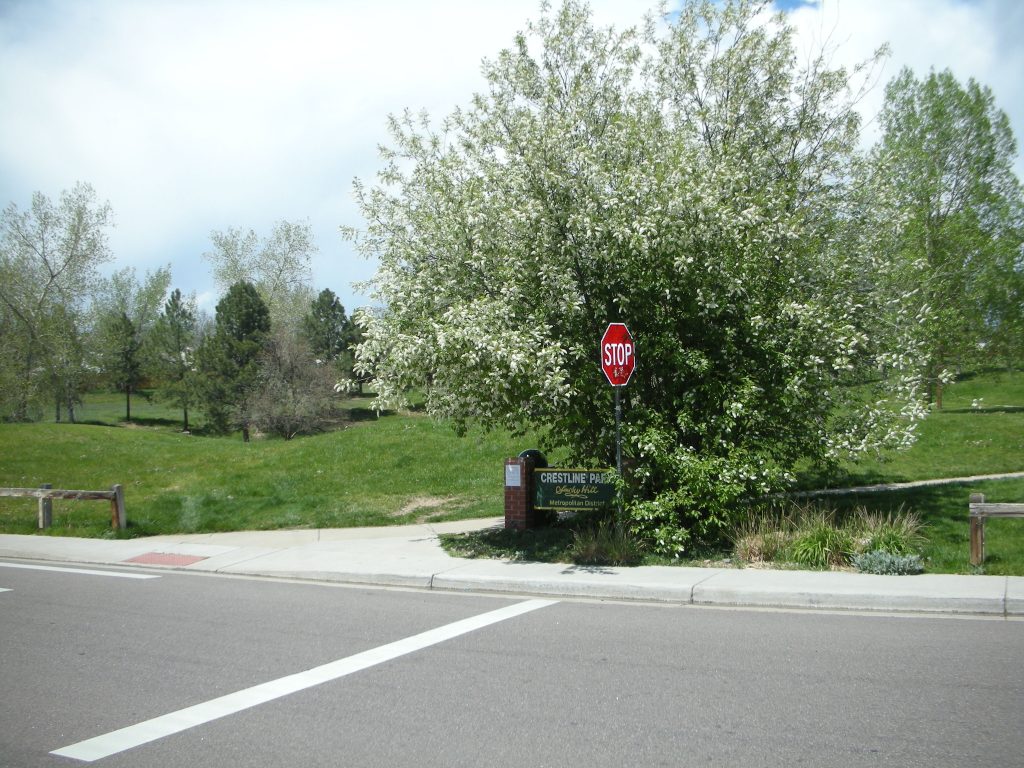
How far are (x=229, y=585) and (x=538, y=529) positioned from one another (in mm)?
4533

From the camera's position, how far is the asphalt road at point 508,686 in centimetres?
482

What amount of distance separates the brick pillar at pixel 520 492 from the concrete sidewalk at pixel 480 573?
1310 millimetres

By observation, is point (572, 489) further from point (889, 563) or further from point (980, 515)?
point (980, 515)

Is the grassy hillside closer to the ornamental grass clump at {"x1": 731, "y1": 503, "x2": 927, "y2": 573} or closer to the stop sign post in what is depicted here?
the stop sign post

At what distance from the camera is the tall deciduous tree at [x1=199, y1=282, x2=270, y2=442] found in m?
45.7

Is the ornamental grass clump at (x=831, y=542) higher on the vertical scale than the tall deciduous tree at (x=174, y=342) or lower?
lower

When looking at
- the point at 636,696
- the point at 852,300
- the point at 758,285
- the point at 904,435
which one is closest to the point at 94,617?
the point at 636,696

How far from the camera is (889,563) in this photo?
9289mm

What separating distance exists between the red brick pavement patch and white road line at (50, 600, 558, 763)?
607 centimetres

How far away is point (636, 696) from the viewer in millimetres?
5711

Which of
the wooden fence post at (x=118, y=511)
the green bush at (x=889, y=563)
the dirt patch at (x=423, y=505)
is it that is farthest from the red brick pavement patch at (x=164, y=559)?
the green bush at (x=889, y=563)

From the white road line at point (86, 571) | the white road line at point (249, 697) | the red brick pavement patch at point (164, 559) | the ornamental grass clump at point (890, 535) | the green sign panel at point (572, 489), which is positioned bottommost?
the white road line at point (86, 571)

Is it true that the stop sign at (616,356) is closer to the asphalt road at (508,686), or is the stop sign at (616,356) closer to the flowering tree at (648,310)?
the flowering tree at (648,310)

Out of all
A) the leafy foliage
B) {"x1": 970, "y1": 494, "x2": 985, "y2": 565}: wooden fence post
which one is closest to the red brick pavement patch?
{"x1": 970, "y1": 494, "x2": 985, "y2": 565}: wooden fence post
